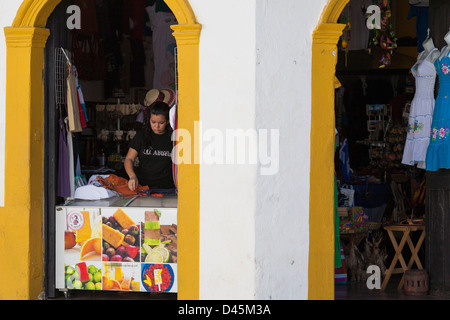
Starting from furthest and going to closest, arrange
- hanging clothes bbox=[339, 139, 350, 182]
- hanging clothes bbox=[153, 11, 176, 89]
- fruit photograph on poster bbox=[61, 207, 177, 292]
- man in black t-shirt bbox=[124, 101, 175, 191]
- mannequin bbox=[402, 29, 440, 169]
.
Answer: hanging clothes bbox=[339, 139, 350, 182], hanging clothes bbox=[153, 11, 176, 89], man in black t-shirt bbox=[124, 101, 175, 191], mannequin bbox=[402, 29, 440, 169], fruit photograph on poster bbox=[61, 207, 177, 292]

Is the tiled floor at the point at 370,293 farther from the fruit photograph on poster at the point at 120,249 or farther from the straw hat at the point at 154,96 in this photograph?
the straw hat at the point at 154,96

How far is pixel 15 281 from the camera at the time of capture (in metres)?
8.09

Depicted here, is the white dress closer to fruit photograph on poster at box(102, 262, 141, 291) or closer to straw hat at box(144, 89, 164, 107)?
straw hat at box(144, 89, 164, 107)

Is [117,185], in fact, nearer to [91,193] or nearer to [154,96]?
[91,193]

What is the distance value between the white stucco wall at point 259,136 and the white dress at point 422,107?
189 cm

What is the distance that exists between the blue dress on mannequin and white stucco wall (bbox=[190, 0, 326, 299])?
1693mm

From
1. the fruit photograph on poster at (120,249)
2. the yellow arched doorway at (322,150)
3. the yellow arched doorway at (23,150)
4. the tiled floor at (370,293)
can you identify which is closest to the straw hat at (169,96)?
the fruit photograph on poster at (120,249)

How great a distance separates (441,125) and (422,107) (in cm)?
48

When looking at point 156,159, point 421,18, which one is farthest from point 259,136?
point 421,18

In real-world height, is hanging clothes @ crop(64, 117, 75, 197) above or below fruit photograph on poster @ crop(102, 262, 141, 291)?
above

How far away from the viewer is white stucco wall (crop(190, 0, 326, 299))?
746 cm

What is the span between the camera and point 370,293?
916 centimetres

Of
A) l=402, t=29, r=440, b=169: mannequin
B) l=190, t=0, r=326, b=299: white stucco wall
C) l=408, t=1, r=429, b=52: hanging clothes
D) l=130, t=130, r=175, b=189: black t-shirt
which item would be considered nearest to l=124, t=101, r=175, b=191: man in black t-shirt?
l=130, t=130, r=175, b=189: black t-shirt

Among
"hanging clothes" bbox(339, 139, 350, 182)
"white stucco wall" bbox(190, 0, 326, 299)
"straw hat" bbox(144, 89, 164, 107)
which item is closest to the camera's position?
"white stucco wall" bbox(190, 0, 326, 299)
